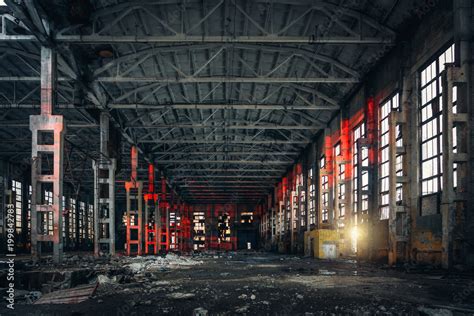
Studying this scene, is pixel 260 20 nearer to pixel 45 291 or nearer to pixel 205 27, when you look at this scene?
pixel 205 27

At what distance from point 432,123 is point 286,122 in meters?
15.8

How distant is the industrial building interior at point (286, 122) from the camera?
8492 mm

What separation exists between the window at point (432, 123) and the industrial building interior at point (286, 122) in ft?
0.21

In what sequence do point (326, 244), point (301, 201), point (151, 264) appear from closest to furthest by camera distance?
A: point (151, 264)
point (326, 244)
point (301, 201)

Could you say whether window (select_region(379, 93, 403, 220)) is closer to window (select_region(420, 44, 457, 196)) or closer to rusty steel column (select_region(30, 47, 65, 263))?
window (select_region(420, 44, 457, 196))

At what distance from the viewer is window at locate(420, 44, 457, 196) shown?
13.8 m

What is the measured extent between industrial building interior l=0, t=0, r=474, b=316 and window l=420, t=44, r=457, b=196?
6cm

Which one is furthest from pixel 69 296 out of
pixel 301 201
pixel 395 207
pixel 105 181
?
pixel 301 201

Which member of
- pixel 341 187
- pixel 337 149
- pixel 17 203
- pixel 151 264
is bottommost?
pixel 151 264

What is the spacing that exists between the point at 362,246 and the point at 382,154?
3856mm

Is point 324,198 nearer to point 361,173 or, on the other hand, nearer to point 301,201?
point 301,201

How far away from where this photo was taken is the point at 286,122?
2977 cm

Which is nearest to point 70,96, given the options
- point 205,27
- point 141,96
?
point 141,96

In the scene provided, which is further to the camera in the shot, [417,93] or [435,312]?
[417,93]
